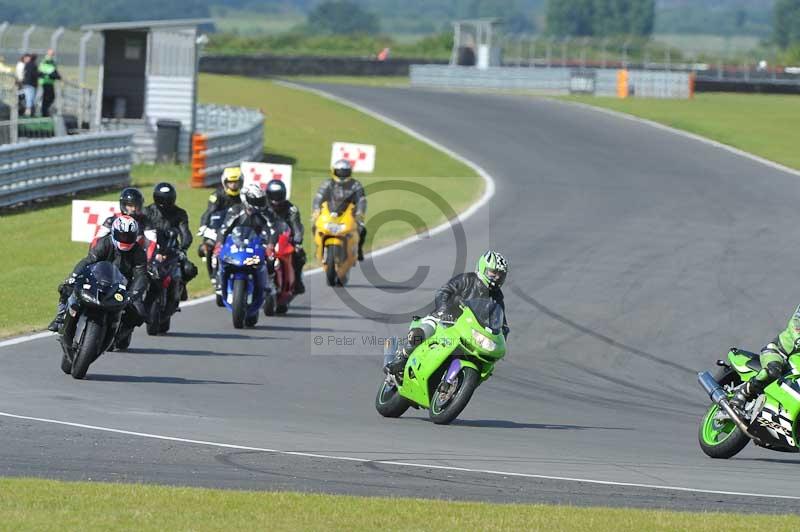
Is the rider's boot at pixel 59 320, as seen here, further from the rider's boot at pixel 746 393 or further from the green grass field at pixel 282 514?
the rider's boot at pixel 746 393

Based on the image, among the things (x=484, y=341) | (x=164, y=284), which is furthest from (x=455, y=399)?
(x=164, y=284)

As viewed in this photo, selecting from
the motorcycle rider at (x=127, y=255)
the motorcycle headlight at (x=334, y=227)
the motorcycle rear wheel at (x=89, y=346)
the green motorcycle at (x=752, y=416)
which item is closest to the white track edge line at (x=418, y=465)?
the green motorcycle at (x=752, y=416)

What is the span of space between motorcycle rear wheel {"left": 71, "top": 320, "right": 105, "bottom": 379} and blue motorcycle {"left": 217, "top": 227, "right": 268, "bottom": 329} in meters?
3.90

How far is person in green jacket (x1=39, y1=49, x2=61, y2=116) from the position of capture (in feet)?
124

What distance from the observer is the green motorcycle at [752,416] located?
1180 cm

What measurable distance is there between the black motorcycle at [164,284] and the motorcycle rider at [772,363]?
7.25 meters

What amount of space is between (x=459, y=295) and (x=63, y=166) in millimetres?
20036

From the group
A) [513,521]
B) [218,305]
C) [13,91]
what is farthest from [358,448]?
[13,91]

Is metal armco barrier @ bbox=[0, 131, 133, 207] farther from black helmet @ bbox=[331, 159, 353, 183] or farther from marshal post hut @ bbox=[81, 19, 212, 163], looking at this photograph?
black helmet @ bbox=[331, 159, 353, 183]

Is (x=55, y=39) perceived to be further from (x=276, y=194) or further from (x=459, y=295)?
(x=459, y=295)

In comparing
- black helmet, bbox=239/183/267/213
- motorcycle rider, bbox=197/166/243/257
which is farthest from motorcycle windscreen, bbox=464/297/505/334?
motorcycle rider, bbox=197/166/243/257

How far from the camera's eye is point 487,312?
12.8m

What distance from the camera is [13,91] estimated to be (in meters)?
38.3

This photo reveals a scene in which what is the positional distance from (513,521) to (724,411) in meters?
3.81
